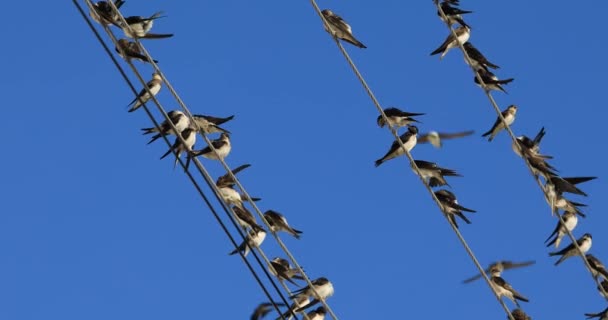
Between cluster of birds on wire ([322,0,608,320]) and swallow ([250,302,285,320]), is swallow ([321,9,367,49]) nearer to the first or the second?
cluster of birds on wire ([322,0,608,320])

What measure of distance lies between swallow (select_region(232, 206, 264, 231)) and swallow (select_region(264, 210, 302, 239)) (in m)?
0.30

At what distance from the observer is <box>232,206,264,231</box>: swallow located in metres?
11.0

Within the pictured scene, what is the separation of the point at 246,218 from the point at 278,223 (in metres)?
0.60

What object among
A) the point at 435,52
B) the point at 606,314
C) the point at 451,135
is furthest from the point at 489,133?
the point at 451,135

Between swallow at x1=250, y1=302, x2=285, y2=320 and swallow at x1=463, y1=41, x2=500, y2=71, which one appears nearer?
swallow at x1=250, y1=302, x2=285, y2=320

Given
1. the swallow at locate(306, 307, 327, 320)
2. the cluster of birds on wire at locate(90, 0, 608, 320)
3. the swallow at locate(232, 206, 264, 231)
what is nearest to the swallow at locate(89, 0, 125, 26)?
the cluster of birds on wire at locate(90, 0, 608, 320)

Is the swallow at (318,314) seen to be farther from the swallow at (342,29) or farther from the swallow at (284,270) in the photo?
the swallow at (342,29)

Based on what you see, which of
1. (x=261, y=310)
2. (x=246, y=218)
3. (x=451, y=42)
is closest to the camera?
(x=261, y=310)

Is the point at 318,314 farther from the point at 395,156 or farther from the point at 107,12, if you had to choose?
the point at 107,12

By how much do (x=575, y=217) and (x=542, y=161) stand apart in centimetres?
160

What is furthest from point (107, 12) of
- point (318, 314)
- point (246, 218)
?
point (318, 314)

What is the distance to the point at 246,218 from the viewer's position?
11047 millimetres

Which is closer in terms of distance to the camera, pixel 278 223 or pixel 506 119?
pixel 278 223

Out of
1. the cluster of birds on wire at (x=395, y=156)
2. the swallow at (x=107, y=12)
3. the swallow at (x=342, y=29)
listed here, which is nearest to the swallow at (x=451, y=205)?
the cluster of birds on wire at (x=395, y=156)
